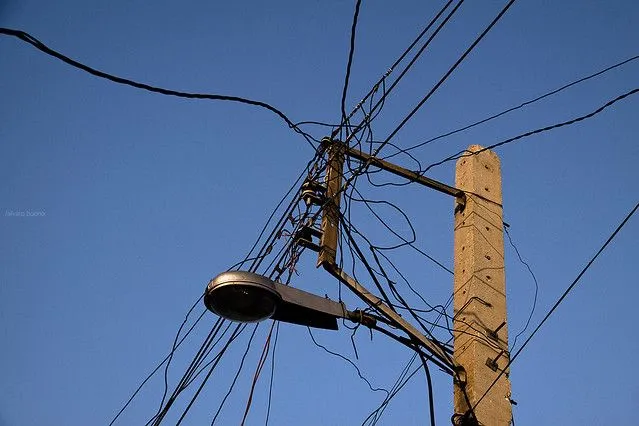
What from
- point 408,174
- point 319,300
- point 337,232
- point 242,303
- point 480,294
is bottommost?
point 242,303

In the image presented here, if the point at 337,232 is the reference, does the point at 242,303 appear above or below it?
below

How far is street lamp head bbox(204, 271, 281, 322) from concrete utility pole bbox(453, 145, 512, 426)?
1.13 metres

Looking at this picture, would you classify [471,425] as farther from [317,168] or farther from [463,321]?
[317,168]

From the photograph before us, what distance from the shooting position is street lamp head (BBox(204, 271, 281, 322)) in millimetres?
4305

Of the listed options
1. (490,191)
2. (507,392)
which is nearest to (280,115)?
(490,191)

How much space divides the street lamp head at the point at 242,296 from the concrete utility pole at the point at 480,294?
1.13 m

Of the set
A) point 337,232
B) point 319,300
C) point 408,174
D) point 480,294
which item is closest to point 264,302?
point 319,300

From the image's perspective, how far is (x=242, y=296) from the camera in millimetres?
4355

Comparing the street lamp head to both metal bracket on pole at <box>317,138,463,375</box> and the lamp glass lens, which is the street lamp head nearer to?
the lamp glass lens

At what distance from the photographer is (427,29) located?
4926 millimetres

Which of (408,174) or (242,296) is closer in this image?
(242,296)

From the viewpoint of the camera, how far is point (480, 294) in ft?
15.8

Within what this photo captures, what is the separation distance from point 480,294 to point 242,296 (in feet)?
4.70

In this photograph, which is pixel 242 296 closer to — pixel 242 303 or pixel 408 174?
pixel 242 303
